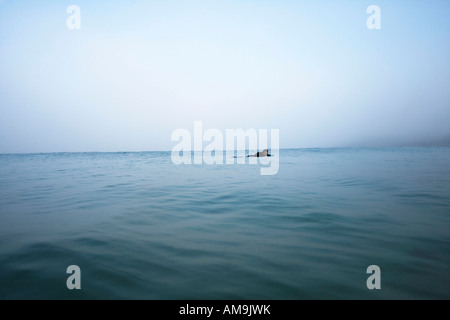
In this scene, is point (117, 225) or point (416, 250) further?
point (117, 225)

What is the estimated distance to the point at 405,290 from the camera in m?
2.51

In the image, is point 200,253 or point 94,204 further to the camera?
point 94,204

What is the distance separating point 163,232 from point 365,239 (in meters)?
3.75

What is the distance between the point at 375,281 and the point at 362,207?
3774 millimetres

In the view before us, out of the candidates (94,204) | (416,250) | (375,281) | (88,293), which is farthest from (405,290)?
(94,204)

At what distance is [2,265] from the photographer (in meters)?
3.09

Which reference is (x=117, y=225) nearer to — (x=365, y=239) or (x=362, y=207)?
(x=365, y=239)

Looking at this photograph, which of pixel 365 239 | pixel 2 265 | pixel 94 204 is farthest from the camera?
pixel 94 204

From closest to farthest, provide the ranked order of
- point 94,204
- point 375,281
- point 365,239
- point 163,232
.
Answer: point 375,281 → point 365,239 → point 163,232 → point 94,204

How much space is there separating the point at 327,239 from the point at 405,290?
1.45 meters

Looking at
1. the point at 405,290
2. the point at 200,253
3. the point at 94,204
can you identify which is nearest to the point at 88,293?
the point at 200,253

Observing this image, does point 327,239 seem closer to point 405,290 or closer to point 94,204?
point 405,290
